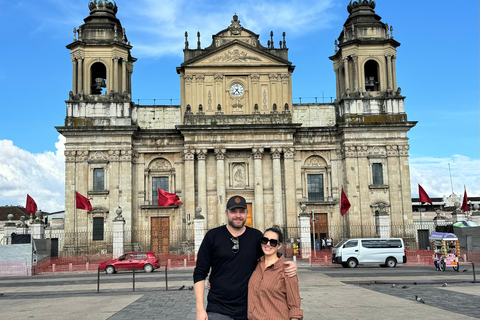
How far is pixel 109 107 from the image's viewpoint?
4222cm

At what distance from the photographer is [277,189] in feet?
137

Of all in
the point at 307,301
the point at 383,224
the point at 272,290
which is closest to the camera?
the point at 272,290

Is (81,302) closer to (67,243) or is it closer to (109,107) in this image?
(67,243)

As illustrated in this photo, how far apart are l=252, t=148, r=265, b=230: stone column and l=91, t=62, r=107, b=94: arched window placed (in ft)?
45.9

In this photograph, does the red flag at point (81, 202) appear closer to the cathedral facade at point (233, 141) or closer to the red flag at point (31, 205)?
the cathedral facade at point (233, 141)

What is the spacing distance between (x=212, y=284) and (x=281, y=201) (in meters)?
35.5

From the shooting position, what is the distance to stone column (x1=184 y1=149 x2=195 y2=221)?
4084cm

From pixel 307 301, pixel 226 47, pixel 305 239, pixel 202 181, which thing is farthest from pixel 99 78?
pixel 307 301

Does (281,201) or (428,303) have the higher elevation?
(281,201)

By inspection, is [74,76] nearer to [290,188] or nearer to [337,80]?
[290,188]

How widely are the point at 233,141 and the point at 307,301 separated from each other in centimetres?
2793

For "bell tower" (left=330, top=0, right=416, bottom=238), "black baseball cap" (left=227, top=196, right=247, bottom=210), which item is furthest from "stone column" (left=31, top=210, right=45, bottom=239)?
"black baseball cap" (left=227, top=196, right=247, bottom=210)

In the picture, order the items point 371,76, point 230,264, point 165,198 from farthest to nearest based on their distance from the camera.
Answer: point 371,76, point 165,198, point 230,264

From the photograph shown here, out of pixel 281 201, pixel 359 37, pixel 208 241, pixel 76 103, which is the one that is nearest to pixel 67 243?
pixel 76 103
